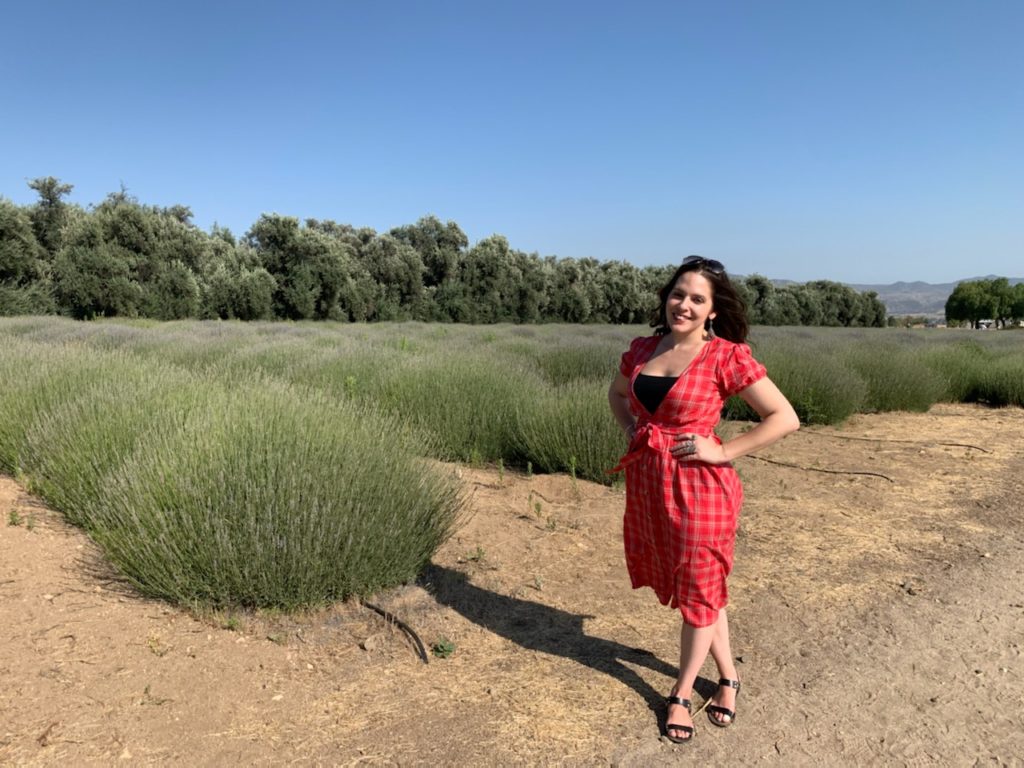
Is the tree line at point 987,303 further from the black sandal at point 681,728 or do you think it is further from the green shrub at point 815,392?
the black sandal at point 681,728

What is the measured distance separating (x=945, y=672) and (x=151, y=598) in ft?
11.4

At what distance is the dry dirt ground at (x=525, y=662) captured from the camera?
2312mm

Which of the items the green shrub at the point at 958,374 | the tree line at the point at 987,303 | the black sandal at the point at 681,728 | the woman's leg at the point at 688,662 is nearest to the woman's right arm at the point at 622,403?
the woman's leg at the point at 688,662

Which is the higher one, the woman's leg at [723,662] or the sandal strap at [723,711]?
the woman's leg at [723,662]

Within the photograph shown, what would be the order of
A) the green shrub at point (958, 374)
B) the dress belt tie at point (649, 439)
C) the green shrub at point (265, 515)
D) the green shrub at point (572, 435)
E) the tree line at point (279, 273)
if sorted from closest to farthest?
the dress belt tie at point (649, 439)
the green shrub at point (265, 515)
the green shrub at point (572, 435)
the green shrub at point (958, 374)
the tree line at point (279, 273)

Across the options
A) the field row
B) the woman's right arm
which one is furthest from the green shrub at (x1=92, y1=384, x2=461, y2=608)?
the woman's right arm

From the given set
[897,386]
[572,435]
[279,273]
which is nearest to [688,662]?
[572,435]

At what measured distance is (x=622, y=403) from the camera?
8.87ft

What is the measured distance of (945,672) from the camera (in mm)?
2846

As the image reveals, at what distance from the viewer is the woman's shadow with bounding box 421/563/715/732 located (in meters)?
2.81

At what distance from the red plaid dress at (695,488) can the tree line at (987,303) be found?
8522 cm

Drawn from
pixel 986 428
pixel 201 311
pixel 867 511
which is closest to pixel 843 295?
pixel 201 311

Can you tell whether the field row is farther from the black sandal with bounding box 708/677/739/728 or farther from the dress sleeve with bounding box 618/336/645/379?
the black sandal with bounding box 708/677/739/728

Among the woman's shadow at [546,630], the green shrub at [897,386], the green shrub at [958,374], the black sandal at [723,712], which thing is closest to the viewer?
the black sandal at [723,712]
